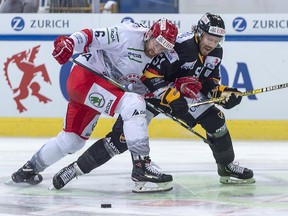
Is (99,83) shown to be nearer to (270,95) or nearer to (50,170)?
(50,170)

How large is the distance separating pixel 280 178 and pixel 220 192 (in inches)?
26.3

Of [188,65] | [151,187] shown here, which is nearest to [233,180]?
[151,187]

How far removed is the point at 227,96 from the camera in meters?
4.80

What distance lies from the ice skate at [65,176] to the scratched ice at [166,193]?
4 centimetres

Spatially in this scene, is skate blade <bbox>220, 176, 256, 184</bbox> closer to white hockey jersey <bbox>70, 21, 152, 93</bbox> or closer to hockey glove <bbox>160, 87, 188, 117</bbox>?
hockey glove <bbox>160, 87, 188, 117</bbox>

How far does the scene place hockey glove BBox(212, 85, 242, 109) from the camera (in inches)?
189

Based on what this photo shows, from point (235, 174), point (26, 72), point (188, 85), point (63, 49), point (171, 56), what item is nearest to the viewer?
point (63, 49)

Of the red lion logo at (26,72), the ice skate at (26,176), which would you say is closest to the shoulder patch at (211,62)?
the ice skate at (26,176)

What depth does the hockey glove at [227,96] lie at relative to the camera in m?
4.79

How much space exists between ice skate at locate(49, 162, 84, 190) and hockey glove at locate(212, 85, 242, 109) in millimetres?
847

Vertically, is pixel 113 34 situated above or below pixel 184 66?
above

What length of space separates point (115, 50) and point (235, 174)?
1.01m

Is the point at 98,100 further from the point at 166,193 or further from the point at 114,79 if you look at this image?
the point at 166,193

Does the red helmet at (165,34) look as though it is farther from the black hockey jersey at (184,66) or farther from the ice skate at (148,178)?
the ice skate at (148,178)
